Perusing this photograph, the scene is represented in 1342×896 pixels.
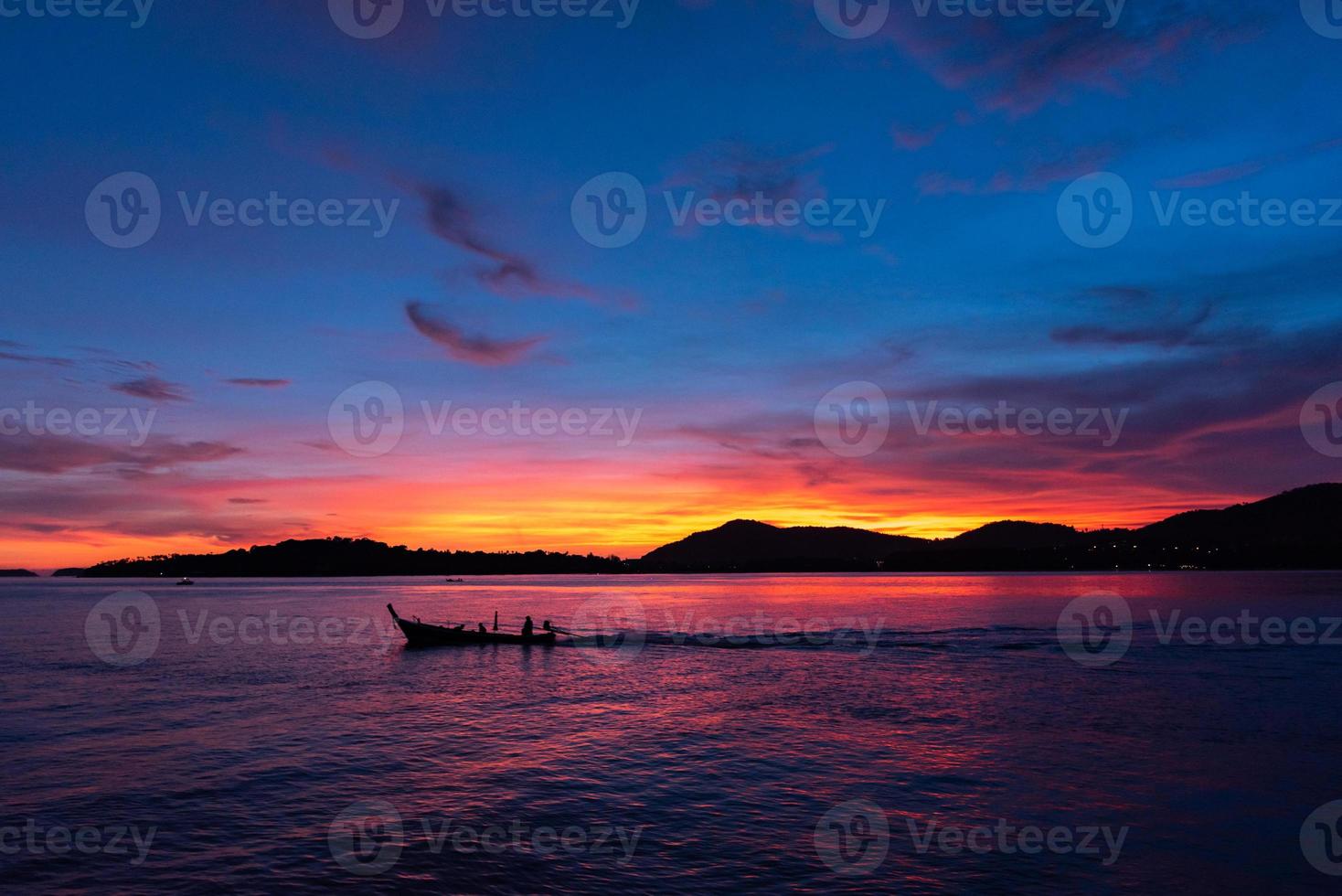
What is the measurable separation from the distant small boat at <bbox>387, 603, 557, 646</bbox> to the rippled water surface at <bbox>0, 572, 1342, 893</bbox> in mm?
11530

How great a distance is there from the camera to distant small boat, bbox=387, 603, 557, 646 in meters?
69.1

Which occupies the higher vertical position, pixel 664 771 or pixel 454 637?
pixel 454 637

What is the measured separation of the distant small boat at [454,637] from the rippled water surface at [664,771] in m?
11.5

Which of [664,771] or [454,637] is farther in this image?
[454,637]

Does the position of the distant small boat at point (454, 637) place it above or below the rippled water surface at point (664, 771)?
above

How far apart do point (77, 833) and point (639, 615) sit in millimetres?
99175

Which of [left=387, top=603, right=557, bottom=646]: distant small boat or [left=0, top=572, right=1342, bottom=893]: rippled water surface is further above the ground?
[left=387, top=603, right=557, bottom=646]: distant small boat

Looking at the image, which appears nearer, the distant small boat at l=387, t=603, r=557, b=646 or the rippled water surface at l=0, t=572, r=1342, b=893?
the rippled water surface at l=0, t=572, r=1342, b=893

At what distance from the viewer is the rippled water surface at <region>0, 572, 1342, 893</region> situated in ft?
59.6

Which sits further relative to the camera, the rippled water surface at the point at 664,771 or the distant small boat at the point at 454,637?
the distant small boat at the point at 454,637

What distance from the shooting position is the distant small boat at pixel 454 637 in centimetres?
6914

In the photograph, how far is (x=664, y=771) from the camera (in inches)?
1053

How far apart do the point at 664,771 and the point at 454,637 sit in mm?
48193

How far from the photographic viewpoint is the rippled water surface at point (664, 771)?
18.2 meters
